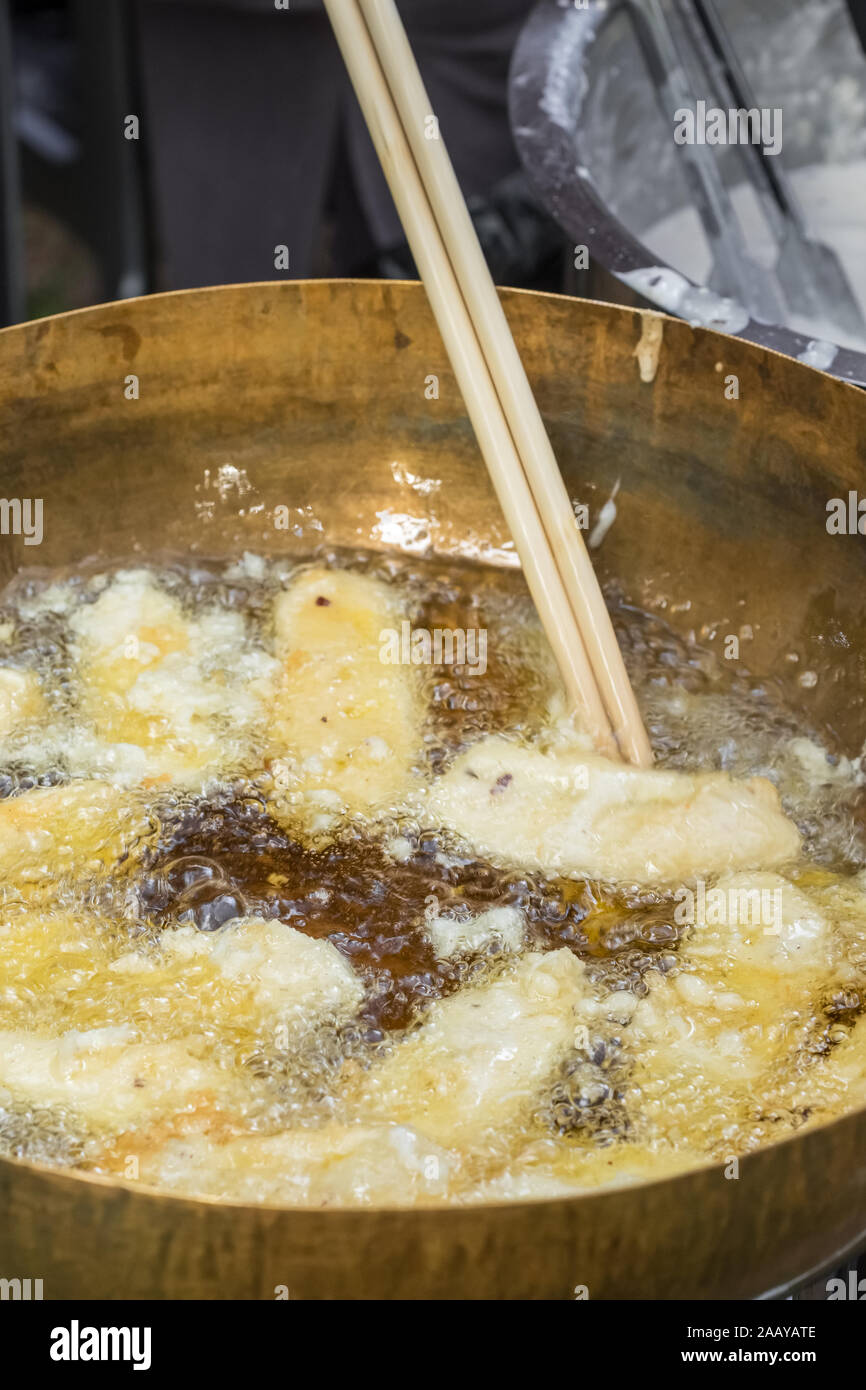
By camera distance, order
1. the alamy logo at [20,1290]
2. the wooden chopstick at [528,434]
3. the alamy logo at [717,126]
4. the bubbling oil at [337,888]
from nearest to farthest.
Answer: the alamy logo at [20,1290]
the bubbling oil at [337,888]
the wooden chopstick at [528,434]
the alamy logo at [717,126]

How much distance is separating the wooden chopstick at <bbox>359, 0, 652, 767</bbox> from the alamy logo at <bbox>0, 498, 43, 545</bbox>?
1.72 feet

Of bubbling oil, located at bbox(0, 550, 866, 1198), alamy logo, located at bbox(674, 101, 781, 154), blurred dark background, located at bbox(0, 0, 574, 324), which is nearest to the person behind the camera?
bubbling oil, located at bbox(0, 550, 866, 1198)

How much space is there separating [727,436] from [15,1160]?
1017 millimetres

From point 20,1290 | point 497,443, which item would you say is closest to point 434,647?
point 497,443

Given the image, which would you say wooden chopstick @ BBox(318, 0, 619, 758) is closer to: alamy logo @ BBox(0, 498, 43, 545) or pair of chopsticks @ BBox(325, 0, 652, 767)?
pair of chopsticks @ BBox(325, 0, 652, 767)

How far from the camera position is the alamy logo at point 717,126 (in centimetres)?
182

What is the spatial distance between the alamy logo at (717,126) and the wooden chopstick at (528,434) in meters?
0.70

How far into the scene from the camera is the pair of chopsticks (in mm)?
1259

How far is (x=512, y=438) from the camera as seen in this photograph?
1305mm
